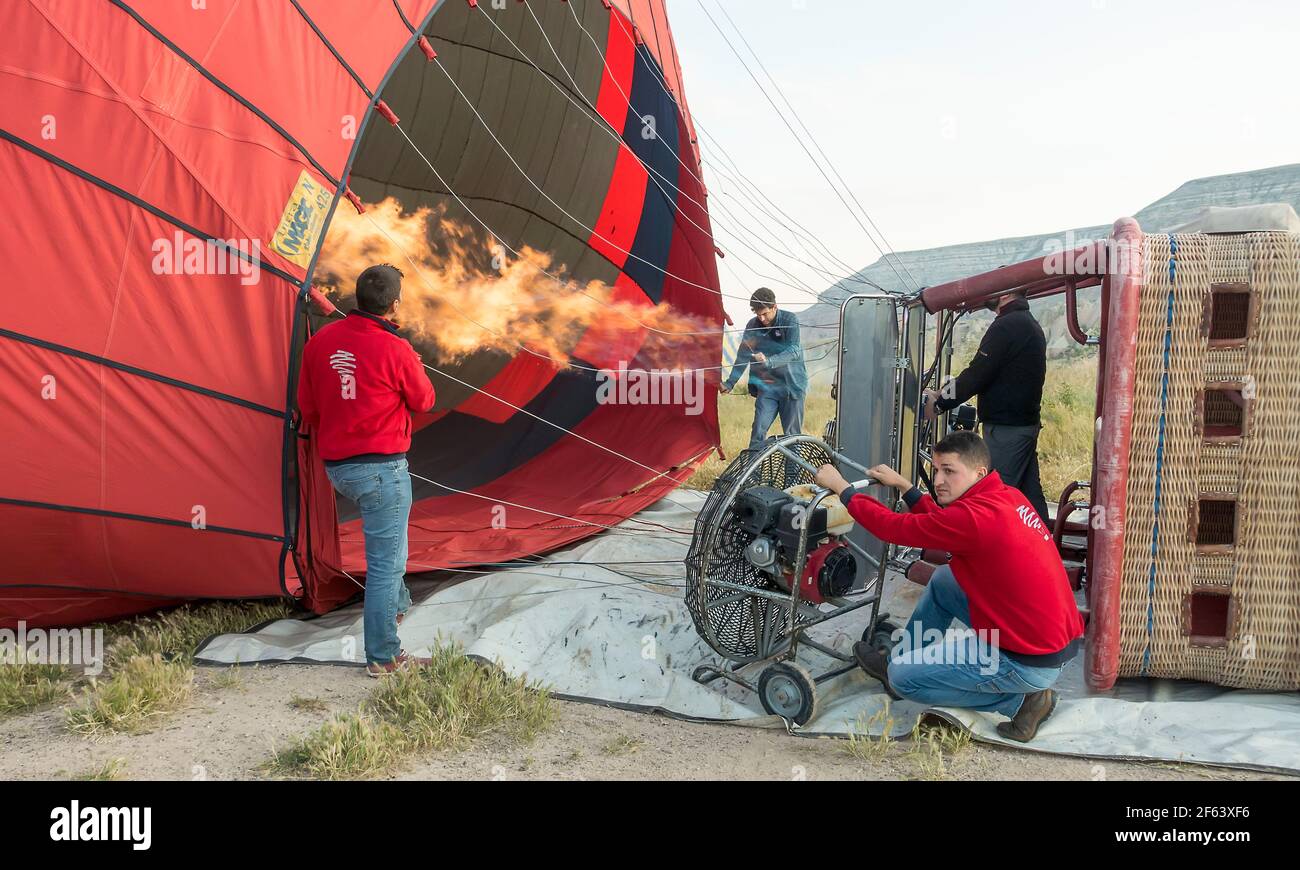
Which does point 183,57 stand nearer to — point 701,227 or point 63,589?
point 63,589

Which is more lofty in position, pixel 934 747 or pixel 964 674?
pixel 964 674

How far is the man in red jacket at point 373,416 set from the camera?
135 inches

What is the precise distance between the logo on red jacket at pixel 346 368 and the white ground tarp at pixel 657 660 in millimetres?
1159

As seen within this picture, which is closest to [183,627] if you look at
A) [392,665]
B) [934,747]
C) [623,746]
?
[392,665]

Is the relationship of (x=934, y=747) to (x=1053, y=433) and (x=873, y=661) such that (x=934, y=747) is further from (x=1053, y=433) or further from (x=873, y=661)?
(x=1053, y=433)

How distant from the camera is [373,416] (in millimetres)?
3441

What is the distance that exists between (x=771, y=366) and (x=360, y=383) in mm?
3876

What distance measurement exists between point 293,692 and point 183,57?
2.60 m

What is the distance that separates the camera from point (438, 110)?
6973 mm

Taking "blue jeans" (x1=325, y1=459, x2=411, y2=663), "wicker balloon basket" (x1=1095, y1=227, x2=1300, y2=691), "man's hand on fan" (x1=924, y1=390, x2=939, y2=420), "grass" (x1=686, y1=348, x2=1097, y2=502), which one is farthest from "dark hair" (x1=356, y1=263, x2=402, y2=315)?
"grass" (x1=686, y1=348, x2=1097, y2=502)

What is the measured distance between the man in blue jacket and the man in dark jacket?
217cm

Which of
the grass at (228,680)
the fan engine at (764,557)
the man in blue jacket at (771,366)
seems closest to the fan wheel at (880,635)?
the fan engine at (764,557)

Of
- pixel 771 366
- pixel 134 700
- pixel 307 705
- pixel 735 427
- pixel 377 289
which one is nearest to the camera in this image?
pixel 134 700

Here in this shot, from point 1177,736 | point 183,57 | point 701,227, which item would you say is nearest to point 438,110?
point 701,227
